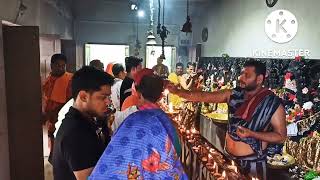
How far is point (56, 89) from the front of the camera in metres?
4.14

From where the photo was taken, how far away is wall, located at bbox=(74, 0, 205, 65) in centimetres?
1080

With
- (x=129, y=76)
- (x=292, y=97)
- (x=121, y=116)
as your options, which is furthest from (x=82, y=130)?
(x=292, y=97)

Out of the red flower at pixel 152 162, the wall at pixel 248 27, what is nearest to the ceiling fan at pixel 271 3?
the wall at pixel 248 27

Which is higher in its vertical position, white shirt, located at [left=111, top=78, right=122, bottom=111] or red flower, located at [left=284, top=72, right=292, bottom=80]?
red flower, located at [left=284, top=72, right=292, bottom=80]

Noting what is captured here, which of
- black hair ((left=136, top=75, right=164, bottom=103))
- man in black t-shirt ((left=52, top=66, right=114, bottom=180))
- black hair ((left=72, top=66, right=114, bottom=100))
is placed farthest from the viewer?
black hair ((left=136, top=75, right=164, bottom=103))

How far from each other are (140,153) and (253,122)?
1500 mm

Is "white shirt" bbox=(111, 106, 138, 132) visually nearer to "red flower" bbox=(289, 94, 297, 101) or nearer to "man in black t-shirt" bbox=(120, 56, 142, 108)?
"man in black t-shirt" bbox=(120, 56, 142, 108)

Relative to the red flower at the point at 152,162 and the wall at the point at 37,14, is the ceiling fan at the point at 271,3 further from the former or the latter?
the red flower at the point at 152,162

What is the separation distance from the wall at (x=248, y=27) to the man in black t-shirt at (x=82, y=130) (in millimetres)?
3222

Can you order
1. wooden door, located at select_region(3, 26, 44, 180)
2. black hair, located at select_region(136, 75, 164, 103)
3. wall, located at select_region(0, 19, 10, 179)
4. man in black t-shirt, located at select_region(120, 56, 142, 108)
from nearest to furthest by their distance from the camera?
1. black hair, located at select_region(136, 75, 164, 103)
2. wall, located at select_region(0, 19, 10, 179)
3. wooden door, located at select_region(3, 26, 44, 180)
4. man in black t-shirt, located at select_region(120, 56, 142, 108)

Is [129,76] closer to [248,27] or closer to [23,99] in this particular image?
[23,99]

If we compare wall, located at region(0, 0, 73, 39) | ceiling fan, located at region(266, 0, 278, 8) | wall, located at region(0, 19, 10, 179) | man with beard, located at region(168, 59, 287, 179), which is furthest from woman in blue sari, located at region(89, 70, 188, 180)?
ceiling fan, located at region(266, 0, 278, 8)

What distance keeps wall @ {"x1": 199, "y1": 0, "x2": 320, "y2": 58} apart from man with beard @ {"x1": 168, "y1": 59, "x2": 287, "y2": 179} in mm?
1579

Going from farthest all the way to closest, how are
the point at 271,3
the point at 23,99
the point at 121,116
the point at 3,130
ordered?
the point at 271,3 → the point at 23,99 → the point at 3,130 → the point at 121,116
